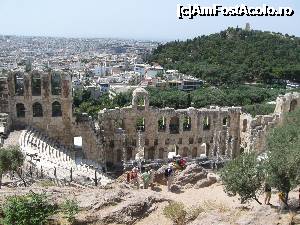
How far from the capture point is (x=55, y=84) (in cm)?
4519

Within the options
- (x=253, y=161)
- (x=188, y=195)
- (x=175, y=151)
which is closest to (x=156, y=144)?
(x=175, y=151)

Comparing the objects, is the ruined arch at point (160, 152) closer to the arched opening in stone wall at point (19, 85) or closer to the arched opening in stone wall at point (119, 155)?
the arched opening in stone wall at point (119, 155)

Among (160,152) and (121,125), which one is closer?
(121,125)

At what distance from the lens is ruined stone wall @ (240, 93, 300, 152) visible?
45916 millimetres

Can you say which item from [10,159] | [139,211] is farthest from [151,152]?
[139,211]

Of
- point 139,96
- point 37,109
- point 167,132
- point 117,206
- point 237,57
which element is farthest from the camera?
point 237,57

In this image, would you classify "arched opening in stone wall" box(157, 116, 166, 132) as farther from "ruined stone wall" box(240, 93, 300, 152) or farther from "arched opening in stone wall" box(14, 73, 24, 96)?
"arched opening in stone wall" box(14, 73, 24, 96)

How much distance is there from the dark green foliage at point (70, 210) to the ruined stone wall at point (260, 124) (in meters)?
30.4

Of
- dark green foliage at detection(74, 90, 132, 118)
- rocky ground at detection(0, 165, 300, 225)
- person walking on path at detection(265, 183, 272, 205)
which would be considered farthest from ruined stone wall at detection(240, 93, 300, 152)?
dark green foliage at detection(74, 90, 132, 118)

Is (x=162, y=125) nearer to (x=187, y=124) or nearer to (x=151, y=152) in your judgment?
(x=187, y=124)

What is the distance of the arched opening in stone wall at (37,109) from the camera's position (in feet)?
139

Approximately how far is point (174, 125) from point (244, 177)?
2714cm

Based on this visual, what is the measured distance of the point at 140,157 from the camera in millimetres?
43219

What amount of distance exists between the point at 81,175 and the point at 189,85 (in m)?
80.9
